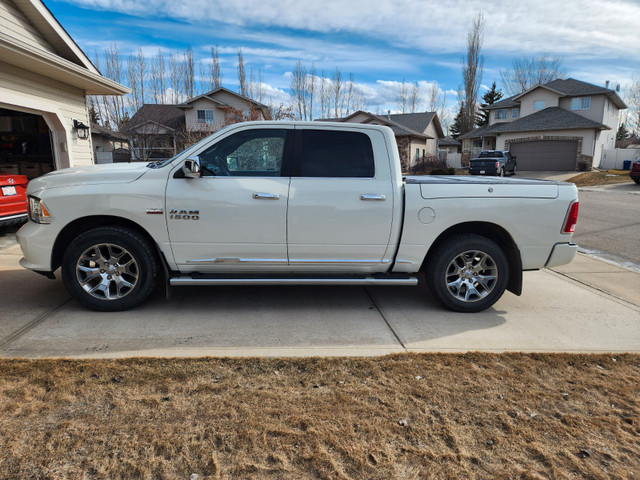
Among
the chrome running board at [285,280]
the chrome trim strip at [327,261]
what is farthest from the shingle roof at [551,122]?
the chrome trim strip at [327,261]

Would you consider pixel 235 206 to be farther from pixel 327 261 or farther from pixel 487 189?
pixel 487 189

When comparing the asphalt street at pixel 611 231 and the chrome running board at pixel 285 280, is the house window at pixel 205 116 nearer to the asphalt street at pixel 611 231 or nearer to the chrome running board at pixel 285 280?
the asphalt street at pixel 611 231

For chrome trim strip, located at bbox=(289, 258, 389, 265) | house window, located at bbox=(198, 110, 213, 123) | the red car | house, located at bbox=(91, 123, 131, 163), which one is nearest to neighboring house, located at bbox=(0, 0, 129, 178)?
the red car

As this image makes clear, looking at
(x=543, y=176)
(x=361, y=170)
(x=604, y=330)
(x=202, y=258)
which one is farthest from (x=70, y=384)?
(x=543, y=176)

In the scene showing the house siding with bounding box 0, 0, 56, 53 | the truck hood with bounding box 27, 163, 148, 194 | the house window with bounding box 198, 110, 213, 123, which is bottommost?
the truck hood with bounding box 27, 163, 148, 194

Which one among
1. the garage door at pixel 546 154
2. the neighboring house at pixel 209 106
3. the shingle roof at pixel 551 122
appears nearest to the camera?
the shingle roof at pixel 551 122

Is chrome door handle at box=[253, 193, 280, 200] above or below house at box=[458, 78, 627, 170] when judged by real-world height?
below

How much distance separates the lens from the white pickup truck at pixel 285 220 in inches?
176

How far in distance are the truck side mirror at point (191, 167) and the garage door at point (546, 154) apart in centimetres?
3732

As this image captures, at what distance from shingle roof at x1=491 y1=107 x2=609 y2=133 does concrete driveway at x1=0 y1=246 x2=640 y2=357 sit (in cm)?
3391

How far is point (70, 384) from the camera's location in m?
3.17

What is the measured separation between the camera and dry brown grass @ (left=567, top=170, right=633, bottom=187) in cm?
2744

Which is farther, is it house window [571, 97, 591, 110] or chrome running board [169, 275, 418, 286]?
house window [571, 97, 591, 110]

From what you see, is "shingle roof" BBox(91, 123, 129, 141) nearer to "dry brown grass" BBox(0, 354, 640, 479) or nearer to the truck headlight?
the truck headlight
